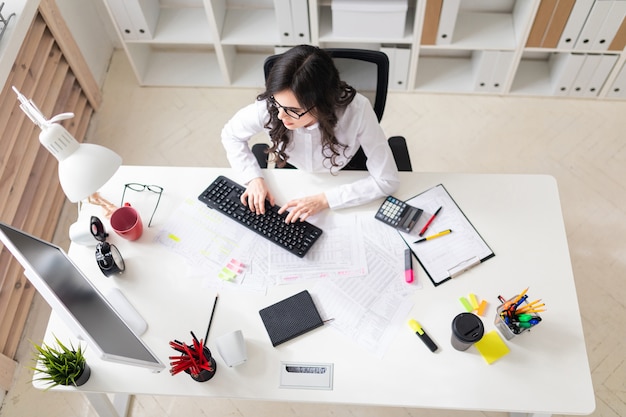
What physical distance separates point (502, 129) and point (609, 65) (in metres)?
0.59

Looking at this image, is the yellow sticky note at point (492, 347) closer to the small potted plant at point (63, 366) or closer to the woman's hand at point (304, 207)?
the woman's hand at point (304, 207)

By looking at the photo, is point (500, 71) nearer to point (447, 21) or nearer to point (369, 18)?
point (447, 21)

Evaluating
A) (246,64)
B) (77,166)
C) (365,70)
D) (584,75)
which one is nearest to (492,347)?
(365,70)

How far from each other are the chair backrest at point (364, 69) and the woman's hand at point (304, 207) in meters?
0.39

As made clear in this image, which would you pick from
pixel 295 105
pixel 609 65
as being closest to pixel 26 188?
pixel 295 105

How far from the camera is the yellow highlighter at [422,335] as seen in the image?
1.52 meters

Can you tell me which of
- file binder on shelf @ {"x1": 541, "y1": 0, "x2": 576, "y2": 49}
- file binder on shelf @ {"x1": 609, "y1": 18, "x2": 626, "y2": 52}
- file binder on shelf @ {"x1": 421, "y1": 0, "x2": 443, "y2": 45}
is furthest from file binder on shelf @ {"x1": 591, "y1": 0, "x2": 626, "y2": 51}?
file binder on shelf @ {"x1": 421, "y1": 0, "x2": 443, "y2": 45}

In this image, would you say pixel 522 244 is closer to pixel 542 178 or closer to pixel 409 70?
pixel 542 178

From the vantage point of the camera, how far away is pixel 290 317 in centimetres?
Result: 159

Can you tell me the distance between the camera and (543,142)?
9.34 feet

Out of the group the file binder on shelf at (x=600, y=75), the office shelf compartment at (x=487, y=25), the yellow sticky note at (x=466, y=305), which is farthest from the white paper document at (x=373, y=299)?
the file binder on shelf at (x=600, y=75)

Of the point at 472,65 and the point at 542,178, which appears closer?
the point at 542,178

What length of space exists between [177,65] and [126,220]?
1678 millimetres

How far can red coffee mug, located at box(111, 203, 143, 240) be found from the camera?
5.68 ft
